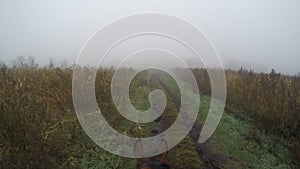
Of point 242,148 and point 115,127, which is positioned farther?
point 115,127

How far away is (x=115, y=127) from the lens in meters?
8.25

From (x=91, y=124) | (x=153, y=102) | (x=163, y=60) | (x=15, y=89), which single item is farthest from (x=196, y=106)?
(x=163, y=60)

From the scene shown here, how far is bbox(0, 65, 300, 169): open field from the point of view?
627 centimetres

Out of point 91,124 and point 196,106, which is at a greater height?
point 196,106

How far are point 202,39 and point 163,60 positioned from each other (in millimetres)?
12564

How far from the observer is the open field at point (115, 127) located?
6266 mm

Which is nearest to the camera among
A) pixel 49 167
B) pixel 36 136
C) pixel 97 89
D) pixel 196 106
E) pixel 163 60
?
pixel 49 167

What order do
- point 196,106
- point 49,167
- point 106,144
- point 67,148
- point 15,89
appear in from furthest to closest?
point 196,106 < point 15,89 < point 106,144 < point 67,148 < point 49,167

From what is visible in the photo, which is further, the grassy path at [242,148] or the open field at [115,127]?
the grassy path at [242,148]

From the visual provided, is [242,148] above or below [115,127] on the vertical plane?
below

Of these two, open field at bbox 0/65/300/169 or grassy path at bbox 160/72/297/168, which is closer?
open field at bbox 0/65/300/169

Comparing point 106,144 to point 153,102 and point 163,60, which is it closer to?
point 153,102

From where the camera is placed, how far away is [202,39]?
11281 millimetres

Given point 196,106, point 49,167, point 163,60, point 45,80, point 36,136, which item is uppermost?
point 163,60
